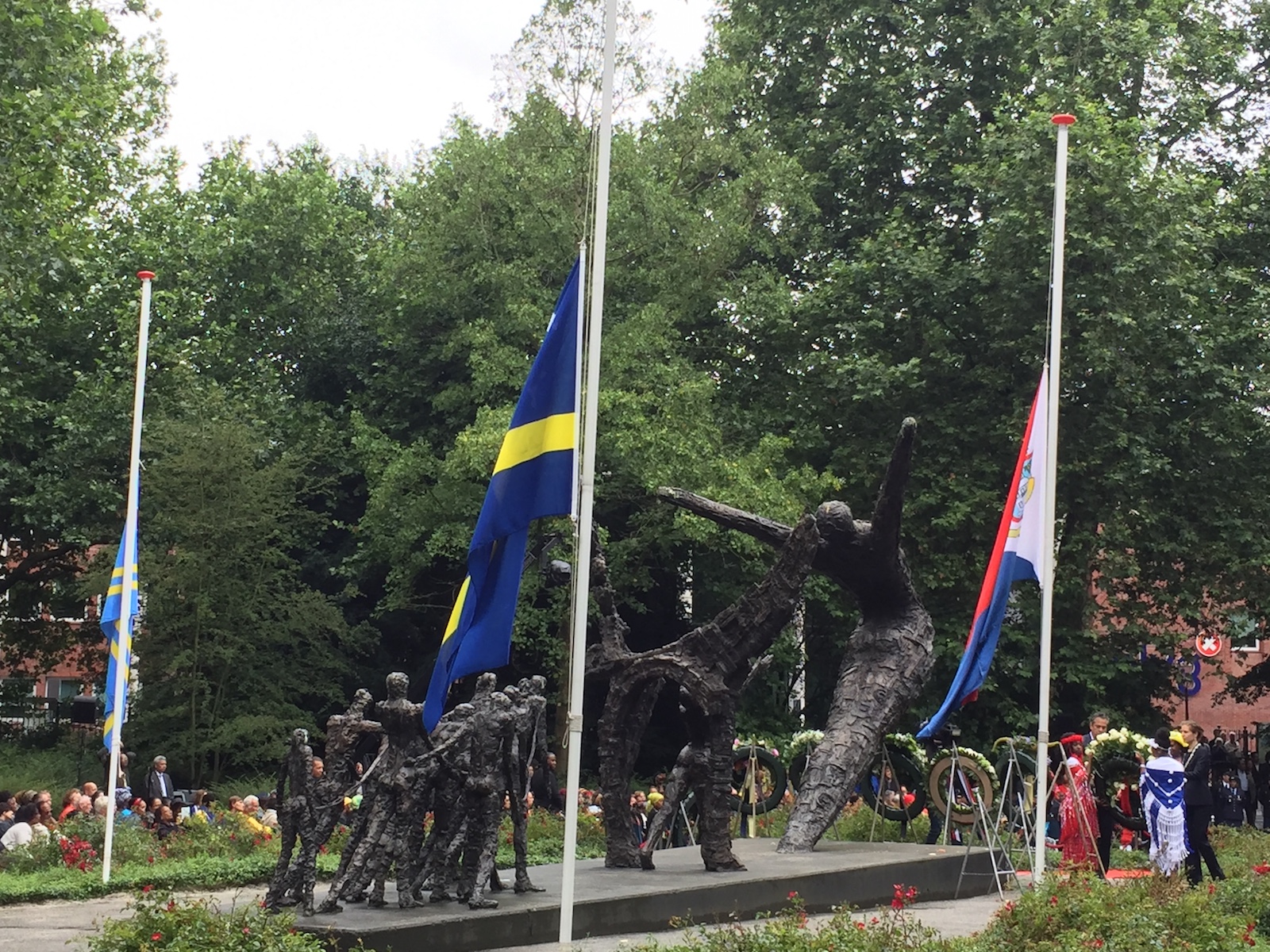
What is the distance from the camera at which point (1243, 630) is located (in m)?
31.0

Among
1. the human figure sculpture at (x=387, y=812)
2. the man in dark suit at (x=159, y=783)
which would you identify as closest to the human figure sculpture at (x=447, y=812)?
the human figure sculpture at (x=387, y=812)

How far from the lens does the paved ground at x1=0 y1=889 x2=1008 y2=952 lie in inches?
529

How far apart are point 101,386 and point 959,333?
17021 millimetres

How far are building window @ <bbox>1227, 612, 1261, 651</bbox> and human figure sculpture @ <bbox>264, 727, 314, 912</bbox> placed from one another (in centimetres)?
2176

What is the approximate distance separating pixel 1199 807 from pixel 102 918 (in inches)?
429

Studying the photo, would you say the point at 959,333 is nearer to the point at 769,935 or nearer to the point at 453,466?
the point at 453,466

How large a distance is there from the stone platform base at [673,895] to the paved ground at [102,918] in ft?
0.64

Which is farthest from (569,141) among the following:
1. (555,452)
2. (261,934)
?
(261,934)

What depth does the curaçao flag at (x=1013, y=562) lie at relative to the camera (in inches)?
632

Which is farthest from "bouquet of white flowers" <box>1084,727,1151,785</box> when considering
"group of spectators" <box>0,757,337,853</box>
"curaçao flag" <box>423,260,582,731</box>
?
"curaçao flag" <box>423,260,582,731</box>

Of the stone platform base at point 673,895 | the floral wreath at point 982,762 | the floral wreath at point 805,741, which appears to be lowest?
the stone platform base at point 673,895

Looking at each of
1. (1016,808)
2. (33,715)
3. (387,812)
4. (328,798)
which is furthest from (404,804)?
(33,715)

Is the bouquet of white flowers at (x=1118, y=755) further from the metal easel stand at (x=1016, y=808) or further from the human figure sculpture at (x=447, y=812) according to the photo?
the human figure sculpture at (x=447, y=812)

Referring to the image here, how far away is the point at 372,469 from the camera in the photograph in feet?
104
